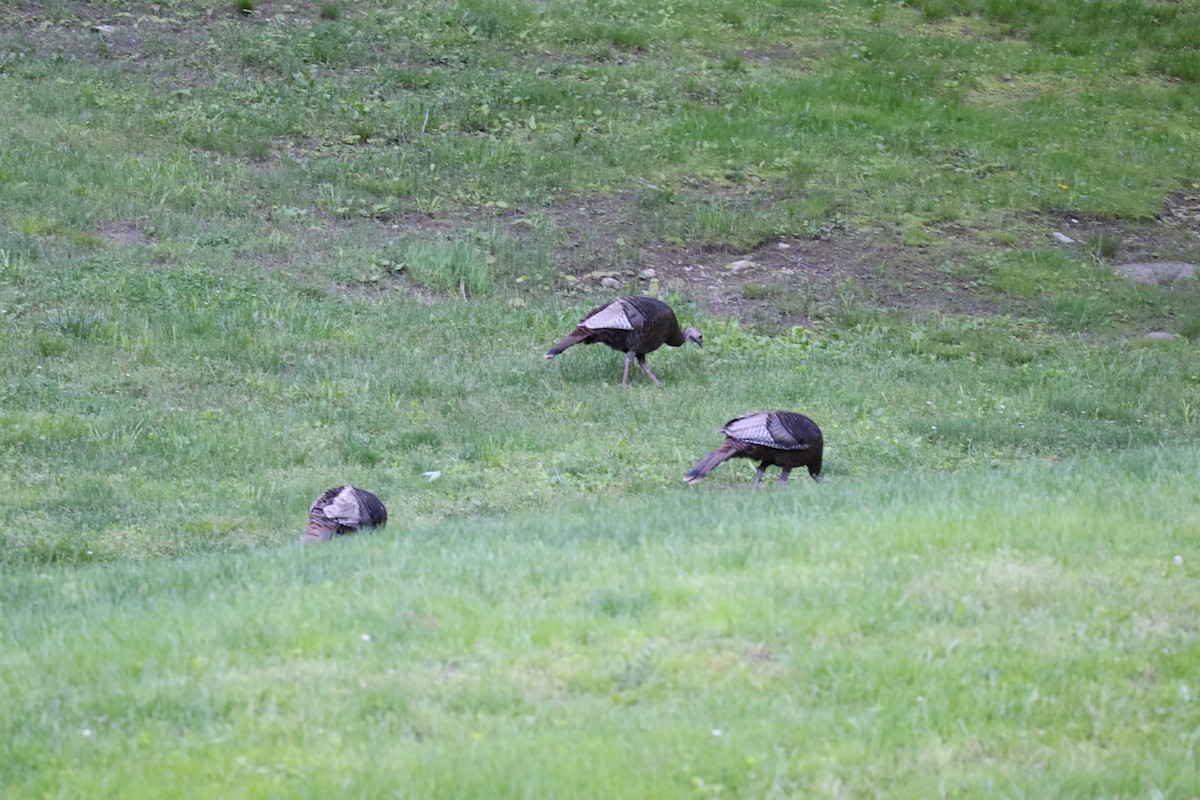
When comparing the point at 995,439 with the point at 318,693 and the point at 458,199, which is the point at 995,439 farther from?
the point at 458,199

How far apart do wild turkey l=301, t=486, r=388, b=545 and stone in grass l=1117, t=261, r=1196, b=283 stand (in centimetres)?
1141

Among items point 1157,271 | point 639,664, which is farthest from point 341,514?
point 1157,271

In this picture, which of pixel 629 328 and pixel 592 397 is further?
pixel 629 328

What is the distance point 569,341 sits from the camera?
11484 millimetres

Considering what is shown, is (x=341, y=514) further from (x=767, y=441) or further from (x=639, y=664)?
(x=639, y=664)

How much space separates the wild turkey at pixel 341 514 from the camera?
7.49m

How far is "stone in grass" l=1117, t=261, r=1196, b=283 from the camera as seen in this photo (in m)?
15.9

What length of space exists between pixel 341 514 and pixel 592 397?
3.89 meters

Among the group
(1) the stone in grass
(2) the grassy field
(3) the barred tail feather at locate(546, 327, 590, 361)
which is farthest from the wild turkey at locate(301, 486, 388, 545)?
(1) the stone in grass

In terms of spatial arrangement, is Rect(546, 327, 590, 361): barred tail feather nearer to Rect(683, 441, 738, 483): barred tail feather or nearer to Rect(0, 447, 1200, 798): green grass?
Rect(683, 441, 738, 483): barred tail feather

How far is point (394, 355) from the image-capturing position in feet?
38.3

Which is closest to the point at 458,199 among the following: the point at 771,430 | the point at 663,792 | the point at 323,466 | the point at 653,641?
the point at 323,466

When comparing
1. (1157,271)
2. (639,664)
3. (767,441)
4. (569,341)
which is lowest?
(1157,271)

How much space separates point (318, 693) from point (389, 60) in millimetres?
16035
